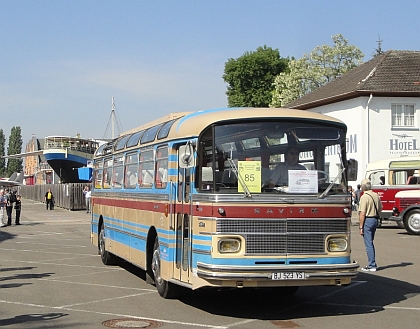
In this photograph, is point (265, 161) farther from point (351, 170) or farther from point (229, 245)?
point (351, 170)

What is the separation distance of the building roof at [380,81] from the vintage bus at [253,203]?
32.9 m

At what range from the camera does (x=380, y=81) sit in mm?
43938

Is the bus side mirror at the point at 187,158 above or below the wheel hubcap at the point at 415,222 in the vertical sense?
above

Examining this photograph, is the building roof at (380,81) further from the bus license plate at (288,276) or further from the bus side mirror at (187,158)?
the bus license plate at (288,276)

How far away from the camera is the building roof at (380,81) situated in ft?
141

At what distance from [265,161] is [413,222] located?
697 inches

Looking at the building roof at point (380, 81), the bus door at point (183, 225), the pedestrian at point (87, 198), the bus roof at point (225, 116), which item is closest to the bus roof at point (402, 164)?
the building roof at point (380, 81)

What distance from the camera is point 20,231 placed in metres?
32.4

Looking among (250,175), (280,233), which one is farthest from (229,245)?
(250,175)


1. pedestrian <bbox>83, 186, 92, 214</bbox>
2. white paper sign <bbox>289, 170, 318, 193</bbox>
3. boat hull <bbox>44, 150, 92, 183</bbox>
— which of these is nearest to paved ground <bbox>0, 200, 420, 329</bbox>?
white paper sign <bbox>289, 170, 318, 193</bbox>

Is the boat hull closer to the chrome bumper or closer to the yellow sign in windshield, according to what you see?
the yellow sign in windshield

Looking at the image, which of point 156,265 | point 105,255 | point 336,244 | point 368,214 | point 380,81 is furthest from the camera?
point 380,81

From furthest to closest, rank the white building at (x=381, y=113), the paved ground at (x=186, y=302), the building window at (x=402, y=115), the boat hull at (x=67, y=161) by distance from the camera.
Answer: the boat hull at (x=67, y=161) → the building window at (x=402, y=115) → the white building at (x=381, y=113) → the paved ground at (x=186, y=302)

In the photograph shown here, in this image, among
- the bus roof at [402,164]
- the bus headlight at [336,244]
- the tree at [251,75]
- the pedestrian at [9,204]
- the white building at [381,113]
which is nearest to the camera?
the bus headlight at [336,244]
